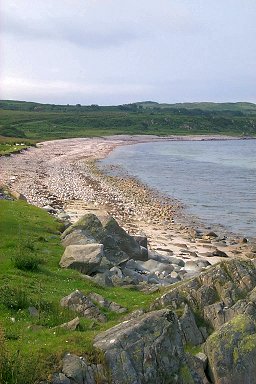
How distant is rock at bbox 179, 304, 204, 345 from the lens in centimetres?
1184

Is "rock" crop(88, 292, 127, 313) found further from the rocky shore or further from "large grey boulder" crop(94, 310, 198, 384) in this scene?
"large grey boulder" crop(94, 310, 198, 384)

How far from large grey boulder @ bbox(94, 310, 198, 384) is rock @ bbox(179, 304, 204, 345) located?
42.2 inches

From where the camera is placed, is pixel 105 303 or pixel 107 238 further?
pixel 107 238

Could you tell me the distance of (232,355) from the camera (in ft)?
34.3

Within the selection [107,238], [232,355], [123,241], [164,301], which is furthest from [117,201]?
[232,355]

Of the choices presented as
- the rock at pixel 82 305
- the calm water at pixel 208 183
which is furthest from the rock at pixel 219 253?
the rock at pixel 82 305

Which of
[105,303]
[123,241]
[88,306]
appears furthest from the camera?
[123,241]

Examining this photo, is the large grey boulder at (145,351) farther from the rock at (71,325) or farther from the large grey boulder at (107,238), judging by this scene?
the large grey boulder at (107,238)

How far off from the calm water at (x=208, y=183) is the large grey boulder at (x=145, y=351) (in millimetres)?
24479

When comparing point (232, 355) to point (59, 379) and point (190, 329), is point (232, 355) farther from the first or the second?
point (59, 379)

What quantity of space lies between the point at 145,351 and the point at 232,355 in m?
1.84

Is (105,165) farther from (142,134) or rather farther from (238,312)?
(142,134)

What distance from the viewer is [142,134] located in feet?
557

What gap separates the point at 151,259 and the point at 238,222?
57.1 ft
